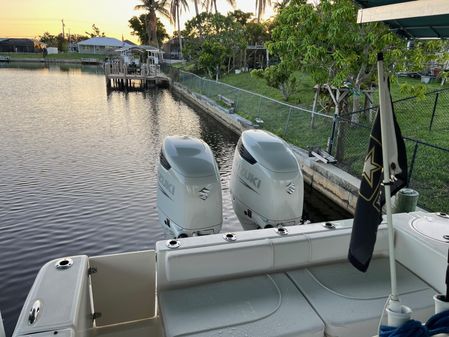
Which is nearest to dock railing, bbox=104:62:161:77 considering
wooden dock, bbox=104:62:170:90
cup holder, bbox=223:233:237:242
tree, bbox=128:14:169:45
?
wooden dock, bbox=104:62:170:90

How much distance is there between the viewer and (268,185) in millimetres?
4141

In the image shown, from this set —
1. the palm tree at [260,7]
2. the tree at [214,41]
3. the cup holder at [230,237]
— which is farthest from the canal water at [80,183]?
the palm tree at [260,7]

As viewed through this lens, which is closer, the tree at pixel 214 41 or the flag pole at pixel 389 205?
the flag pole at pixel 389 205

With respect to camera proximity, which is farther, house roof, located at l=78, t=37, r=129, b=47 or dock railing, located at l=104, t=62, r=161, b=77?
house roof, located at l=78, t=37, r=129, b=47

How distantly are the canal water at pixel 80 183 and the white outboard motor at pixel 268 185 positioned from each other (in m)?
1.55

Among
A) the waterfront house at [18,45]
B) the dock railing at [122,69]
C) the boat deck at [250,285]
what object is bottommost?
the boat deck at [250,285]

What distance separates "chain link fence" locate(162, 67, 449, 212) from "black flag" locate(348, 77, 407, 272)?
154 inches

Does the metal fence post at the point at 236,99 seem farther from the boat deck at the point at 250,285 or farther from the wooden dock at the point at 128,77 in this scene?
the wooden dock at the point at 128,77

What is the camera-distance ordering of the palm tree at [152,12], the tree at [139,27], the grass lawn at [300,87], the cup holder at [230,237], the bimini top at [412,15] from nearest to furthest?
the bimini top at [412,15] → the cup holder at [230,237] → the grass lawn at [300,87] → the palm tree at [152,12] → the tree at [139,27]

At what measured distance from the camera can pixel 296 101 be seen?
47.1ft

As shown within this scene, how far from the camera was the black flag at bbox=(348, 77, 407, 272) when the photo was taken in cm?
174

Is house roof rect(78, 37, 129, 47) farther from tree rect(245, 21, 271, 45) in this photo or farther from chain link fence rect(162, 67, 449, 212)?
chain link fence rect(162, 67, 449, 212)

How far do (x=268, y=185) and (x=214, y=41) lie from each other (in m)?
23.2

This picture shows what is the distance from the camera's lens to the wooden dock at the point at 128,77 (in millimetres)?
24722
